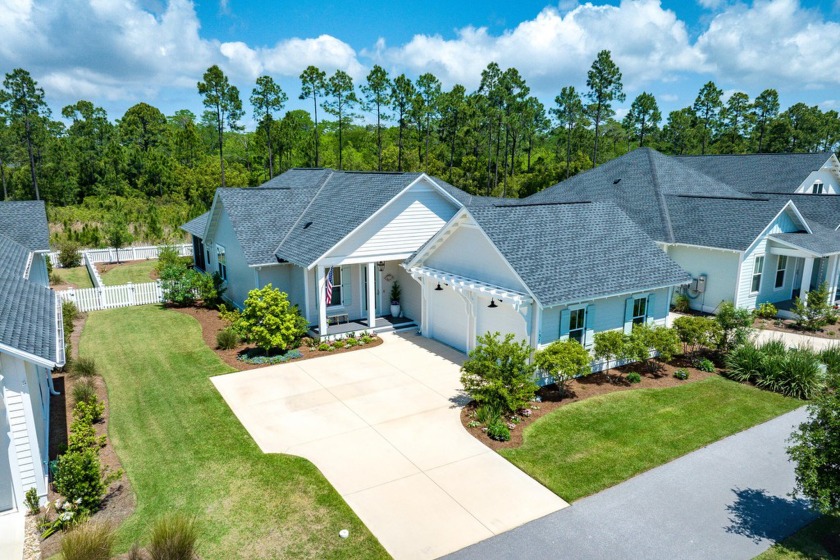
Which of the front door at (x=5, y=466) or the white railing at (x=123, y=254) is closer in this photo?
the front door at (x=5, y=466)

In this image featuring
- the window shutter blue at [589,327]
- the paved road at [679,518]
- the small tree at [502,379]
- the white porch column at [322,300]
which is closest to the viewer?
the paved road at [679,518]

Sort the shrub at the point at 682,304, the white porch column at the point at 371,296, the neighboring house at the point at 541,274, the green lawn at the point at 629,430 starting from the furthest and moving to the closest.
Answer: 1. the shrub at the point at 682,304
2. the white porch column at the point at 371,296
3. the neighboring house at the point at 541,274
4. the green lawn at the point at 629,430

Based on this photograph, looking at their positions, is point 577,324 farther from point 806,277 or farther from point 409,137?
point 409,137

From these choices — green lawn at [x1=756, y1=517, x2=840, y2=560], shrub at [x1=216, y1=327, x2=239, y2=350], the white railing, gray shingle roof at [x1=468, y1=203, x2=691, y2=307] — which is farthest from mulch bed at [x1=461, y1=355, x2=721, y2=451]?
the white railing

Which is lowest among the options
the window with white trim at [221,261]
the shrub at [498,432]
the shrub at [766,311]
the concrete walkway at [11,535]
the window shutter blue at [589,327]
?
the concrete walkway at [11,535]

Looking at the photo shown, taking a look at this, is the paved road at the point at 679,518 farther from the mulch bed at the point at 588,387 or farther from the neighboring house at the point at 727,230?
the neighboring house at the point at 727,230

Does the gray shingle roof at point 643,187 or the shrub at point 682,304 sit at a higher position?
the gray shingle roof at point 643,187

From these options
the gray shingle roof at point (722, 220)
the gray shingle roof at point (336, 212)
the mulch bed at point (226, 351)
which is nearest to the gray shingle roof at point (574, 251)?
the gray shingle roof at point (336, 212)
